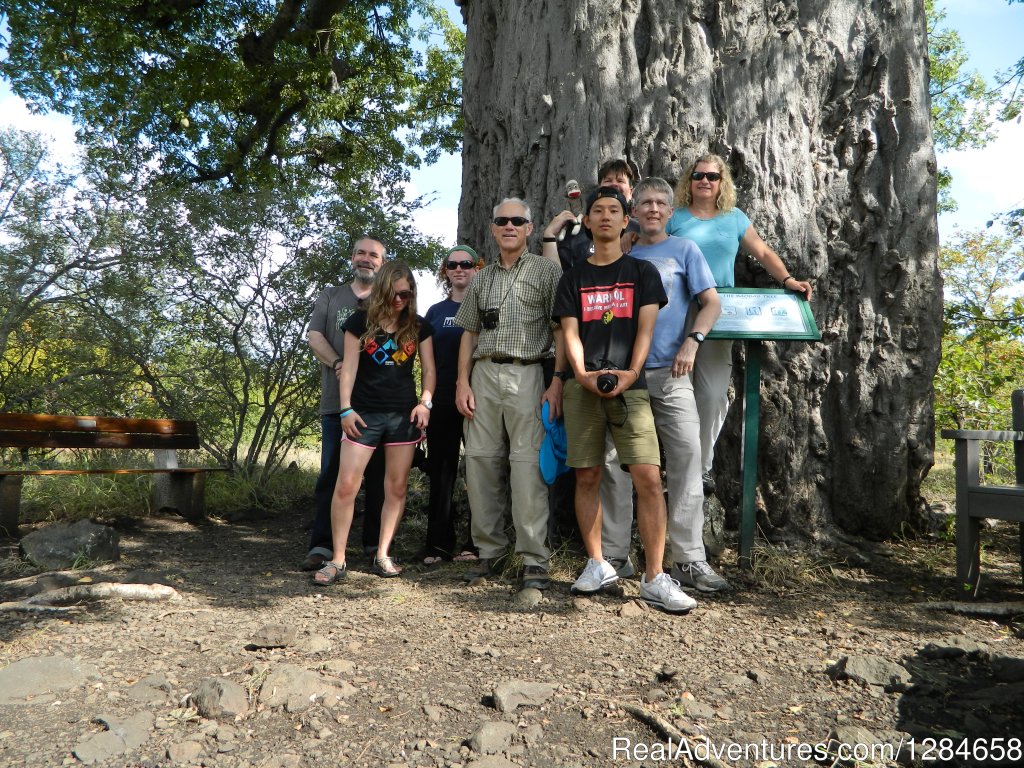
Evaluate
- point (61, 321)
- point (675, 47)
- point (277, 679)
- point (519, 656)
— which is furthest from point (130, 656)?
point (61, 321)

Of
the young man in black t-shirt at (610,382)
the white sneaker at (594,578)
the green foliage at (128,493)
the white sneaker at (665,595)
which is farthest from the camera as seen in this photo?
the green foliage at (128,493)

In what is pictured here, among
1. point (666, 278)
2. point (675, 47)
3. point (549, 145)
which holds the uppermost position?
point (675, 47)

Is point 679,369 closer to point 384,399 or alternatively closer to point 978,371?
point 384,399

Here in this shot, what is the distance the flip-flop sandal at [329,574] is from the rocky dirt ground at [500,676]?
97 mm

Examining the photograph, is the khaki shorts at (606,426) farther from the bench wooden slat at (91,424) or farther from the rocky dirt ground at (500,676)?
the bench wooden slat at (91,424)

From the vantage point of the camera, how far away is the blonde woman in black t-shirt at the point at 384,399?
443 centimetres

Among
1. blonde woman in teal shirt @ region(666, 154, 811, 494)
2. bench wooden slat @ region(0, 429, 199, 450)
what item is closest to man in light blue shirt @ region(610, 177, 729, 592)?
blonde woman in teal shirt @ region(666, 154, 811, 494)

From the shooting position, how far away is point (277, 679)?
2797mm

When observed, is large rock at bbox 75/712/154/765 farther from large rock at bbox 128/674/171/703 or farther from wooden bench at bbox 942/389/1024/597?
wooden bench at bbox 942/389/1024/597

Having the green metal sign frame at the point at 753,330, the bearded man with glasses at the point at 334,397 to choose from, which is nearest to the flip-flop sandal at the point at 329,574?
the bearded man with glasses at the point at 334,397

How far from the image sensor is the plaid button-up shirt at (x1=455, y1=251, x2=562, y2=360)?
168 inches

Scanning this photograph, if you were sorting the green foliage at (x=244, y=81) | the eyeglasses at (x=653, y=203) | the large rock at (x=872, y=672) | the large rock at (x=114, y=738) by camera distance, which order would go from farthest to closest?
the green foliage at (x=244, y=81)
the eyeglasses at (x=653, y=203)
the large rock at (x=872, y=672)
the large rock at (x=114, y=738)

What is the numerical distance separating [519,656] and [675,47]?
167 inches

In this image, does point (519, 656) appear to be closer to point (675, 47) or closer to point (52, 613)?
point (52, 613)
